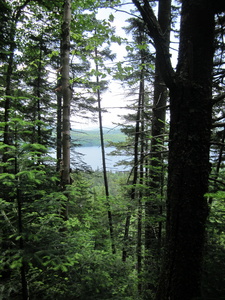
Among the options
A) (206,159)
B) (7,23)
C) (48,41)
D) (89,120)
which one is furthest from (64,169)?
(89,120)

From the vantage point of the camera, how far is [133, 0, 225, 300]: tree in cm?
161

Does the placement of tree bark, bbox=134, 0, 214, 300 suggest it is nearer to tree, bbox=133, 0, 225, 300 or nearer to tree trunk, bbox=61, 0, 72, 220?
tree, bbox=133, 0, 225, 300

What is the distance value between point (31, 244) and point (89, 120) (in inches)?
416

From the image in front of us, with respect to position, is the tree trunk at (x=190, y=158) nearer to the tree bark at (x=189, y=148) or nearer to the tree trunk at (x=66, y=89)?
the tree bark at (x=189, y=148)

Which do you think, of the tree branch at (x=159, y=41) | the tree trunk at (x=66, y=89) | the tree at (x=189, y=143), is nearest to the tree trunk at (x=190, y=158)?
the tree at (x=189, y=143)

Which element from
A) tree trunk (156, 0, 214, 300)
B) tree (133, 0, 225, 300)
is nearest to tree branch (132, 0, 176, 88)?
tree (133, 0, 225, 300)

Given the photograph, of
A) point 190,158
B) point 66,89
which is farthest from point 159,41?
point 66,89

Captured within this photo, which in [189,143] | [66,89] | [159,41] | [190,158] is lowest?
[190,158]

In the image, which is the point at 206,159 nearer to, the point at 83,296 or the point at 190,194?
the point at 190,194

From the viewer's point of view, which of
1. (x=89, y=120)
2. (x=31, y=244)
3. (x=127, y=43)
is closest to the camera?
(x=31, y=244)

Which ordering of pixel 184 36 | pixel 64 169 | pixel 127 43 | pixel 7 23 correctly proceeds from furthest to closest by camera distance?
Result: pixel 7 23, pixel 64 169, pixel 127 43, pixel 184 36

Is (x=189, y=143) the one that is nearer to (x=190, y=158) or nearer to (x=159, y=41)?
(x=190, y=158)

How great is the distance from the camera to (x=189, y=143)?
1.66 meters

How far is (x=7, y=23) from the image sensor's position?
527cm
